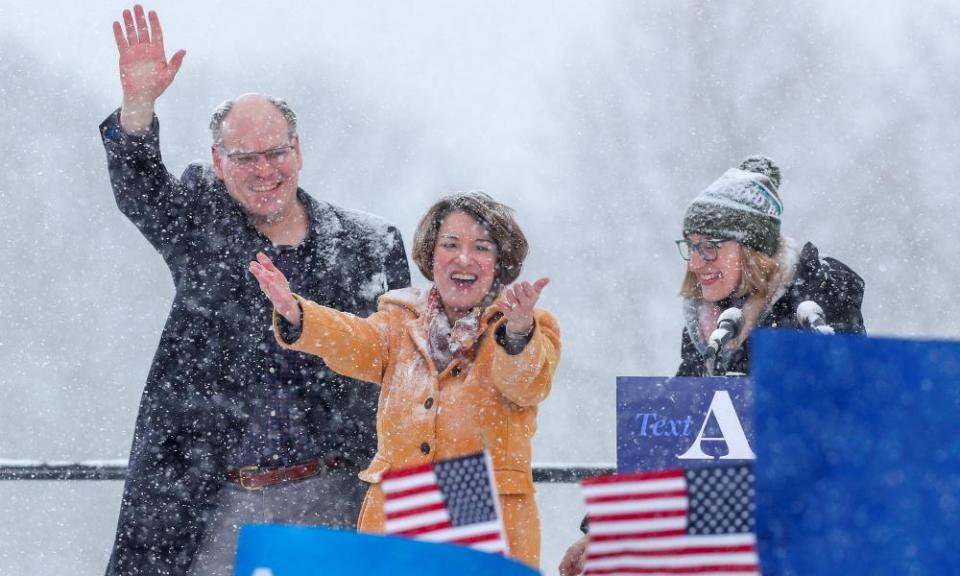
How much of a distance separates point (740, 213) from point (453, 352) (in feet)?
2.67

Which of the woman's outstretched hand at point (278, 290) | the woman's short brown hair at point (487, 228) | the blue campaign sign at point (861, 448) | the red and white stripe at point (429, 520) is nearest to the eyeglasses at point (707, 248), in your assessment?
the woman's short brown hair at point (487, 228)

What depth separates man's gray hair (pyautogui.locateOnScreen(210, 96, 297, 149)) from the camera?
356 centimetres

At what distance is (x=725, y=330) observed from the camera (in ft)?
9.93

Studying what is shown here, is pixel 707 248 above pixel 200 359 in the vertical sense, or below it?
above

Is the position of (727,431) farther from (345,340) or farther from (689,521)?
(689,521)

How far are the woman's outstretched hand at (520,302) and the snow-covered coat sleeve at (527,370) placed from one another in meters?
0.06

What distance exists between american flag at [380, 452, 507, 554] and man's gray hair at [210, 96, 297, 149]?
2138 millimetres

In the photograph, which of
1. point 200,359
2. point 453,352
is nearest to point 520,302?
point 453,352

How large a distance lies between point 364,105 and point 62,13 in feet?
46.1

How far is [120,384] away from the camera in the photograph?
2195 inches

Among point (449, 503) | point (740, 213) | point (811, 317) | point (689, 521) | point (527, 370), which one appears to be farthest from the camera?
point (740, 213)

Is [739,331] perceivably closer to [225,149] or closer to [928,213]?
[225,149]

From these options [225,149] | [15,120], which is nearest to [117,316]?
[15,120]

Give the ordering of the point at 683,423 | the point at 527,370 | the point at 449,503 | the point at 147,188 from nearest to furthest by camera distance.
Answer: the point at 449,503 → the point at 683,423 → the point at 527,370 → the point at 147,188
